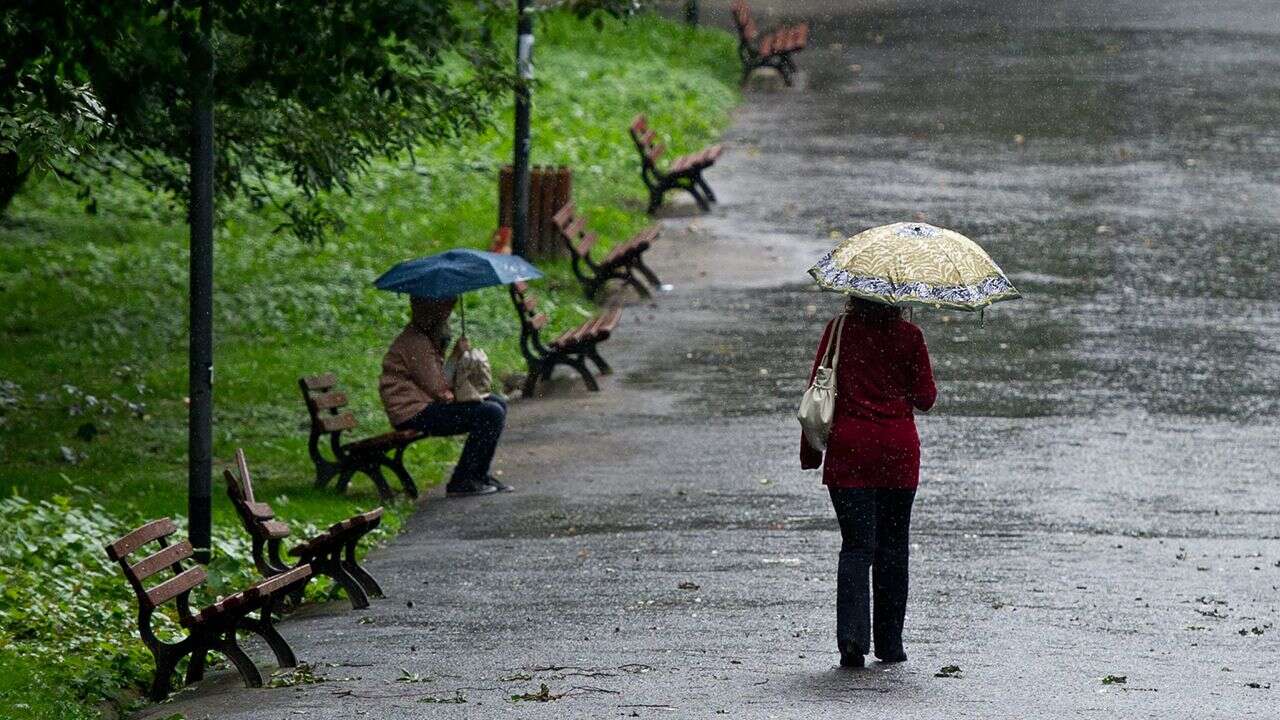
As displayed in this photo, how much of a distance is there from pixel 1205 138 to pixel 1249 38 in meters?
9.05

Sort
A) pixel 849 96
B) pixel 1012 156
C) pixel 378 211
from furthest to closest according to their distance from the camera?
pixel 849 96, pixel 1012 156, pixel 378 211

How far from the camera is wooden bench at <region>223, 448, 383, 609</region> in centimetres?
977

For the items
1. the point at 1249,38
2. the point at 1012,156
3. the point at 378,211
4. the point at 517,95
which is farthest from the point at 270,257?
the point at 1249,38

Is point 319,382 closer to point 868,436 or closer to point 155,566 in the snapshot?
point 155,566

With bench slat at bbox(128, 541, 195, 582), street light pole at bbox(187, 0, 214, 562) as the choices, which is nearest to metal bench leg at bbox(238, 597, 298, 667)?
bench slat at bbox(128, 541, 195, 582)

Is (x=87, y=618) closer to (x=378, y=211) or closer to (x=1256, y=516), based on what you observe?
(x=1256, y=516)

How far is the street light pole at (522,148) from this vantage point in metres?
16.5

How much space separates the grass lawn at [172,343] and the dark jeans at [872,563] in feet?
10.5

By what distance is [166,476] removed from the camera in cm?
1294

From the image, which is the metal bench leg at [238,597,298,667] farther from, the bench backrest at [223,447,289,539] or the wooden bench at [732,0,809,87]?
the wooden bench at [732,0,809,87]

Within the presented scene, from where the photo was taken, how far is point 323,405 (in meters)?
12.7

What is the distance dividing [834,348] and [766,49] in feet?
75.2

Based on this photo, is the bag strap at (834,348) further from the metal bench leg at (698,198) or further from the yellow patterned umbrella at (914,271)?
the metal bench leg at (698,198)

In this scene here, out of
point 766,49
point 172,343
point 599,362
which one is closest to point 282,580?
point 599,362
